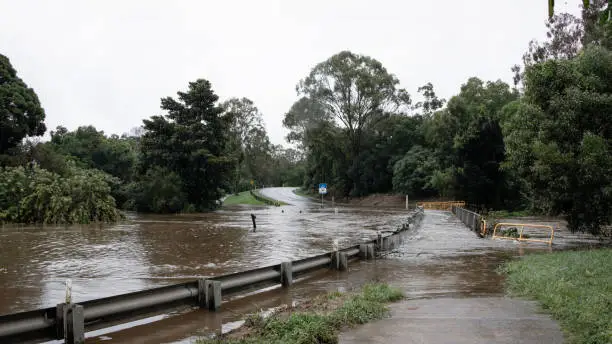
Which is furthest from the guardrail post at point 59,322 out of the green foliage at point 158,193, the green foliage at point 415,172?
the green foliage at point 415,172

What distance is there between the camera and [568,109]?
1853 cm

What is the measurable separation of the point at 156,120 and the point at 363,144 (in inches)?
1542

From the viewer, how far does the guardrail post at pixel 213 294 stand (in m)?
9.22

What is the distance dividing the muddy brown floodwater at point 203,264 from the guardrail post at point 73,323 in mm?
680

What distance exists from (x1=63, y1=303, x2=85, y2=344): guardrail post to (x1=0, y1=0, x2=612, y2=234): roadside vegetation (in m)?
7.21

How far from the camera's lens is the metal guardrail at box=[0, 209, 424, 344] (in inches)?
259

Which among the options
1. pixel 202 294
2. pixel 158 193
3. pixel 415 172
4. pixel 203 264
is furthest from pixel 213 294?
pixel 415 172

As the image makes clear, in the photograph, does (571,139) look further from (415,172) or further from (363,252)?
(415,172)

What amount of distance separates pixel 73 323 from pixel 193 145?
4473 cm

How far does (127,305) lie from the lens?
26.1 feet

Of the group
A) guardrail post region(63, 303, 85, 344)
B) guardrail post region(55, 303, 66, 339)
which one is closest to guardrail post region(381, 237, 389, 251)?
guardrail post region(63, 303, 85, 344)

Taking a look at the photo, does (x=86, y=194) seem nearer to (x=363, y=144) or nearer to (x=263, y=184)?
(x=363, y=144)

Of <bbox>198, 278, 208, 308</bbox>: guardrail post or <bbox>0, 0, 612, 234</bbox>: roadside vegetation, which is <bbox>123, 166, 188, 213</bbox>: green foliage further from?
<bbox>198, 278, 208, 308</bbox>: guardrail post

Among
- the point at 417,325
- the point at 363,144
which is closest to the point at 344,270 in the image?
the point at 417,325
